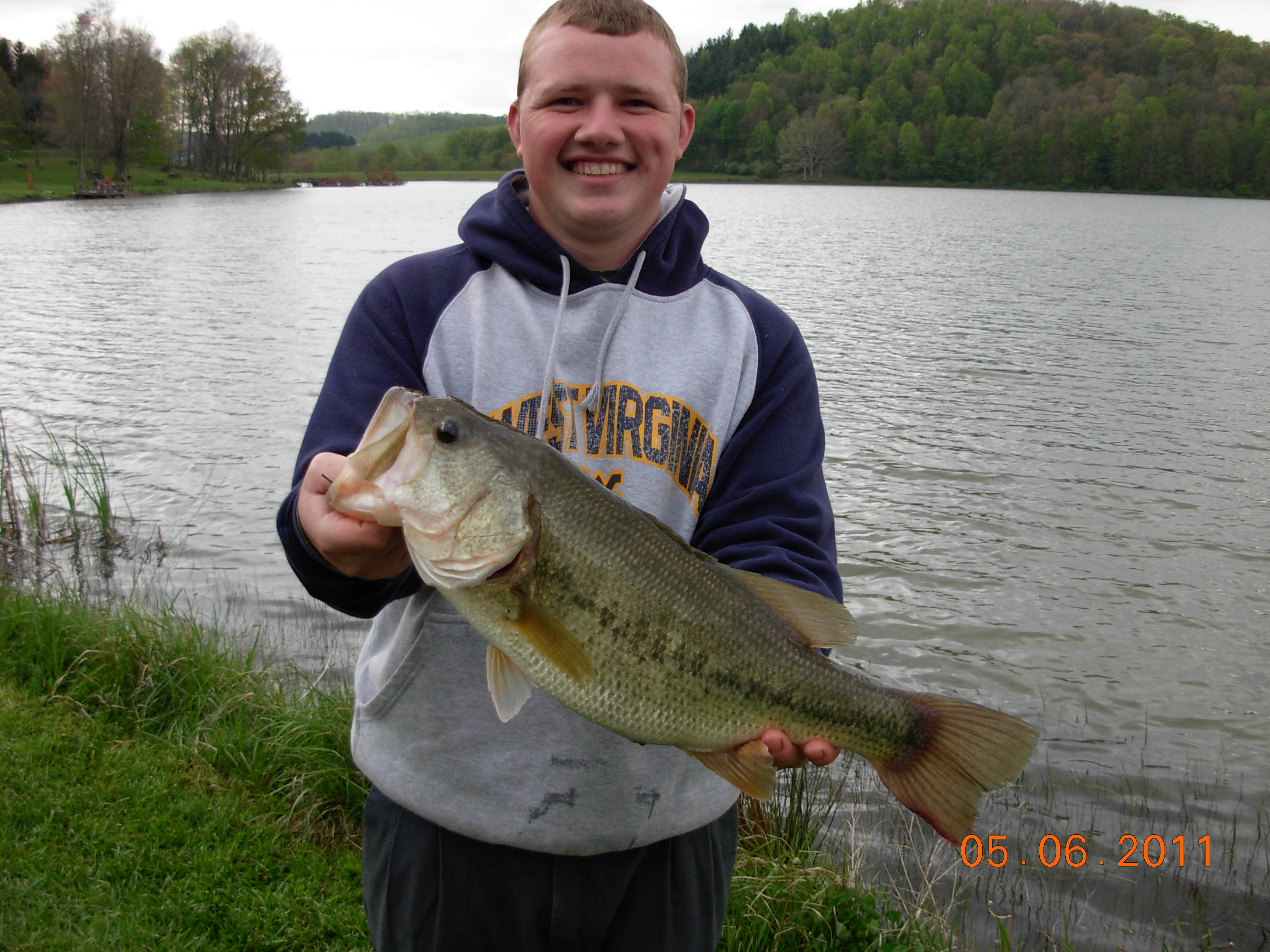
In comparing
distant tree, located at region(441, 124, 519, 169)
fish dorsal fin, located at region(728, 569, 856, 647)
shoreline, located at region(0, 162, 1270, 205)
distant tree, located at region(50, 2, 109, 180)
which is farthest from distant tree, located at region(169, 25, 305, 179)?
fish dorsal fin, located at region(728, 569, 856, 647)

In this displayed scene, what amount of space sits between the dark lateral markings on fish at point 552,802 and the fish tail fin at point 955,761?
0.79m

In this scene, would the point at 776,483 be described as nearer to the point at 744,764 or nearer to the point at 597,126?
the point at 744,764

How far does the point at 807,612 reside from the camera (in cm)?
242

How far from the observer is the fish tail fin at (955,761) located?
2.35 meters

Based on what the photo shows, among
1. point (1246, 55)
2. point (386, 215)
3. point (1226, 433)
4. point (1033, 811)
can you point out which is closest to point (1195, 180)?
point (1246, 55)

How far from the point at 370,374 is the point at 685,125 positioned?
1.31 m

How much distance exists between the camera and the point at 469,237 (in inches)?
111

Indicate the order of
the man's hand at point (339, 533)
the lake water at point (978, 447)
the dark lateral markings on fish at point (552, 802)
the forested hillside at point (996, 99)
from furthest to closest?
the forested hillside at point (996, 99) < the lake water at point (978, 447) < the dark lateral markings on fish at point (552, 802) < the man's hand at point (339, 533)

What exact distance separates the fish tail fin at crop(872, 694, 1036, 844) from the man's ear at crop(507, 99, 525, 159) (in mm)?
1977

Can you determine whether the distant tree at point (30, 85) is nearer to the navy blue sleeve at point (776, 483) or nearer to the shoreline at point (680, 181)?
the shoreline at point (680, 181)

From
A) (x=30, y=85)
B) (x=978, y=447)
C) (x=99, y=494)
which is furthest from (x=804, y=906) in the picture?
Result: (x=30, y=85)

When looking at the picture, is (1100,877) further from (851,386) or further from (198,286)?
(198,286)

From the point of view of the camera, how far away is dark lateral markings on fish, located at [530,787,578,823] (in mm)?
2422
